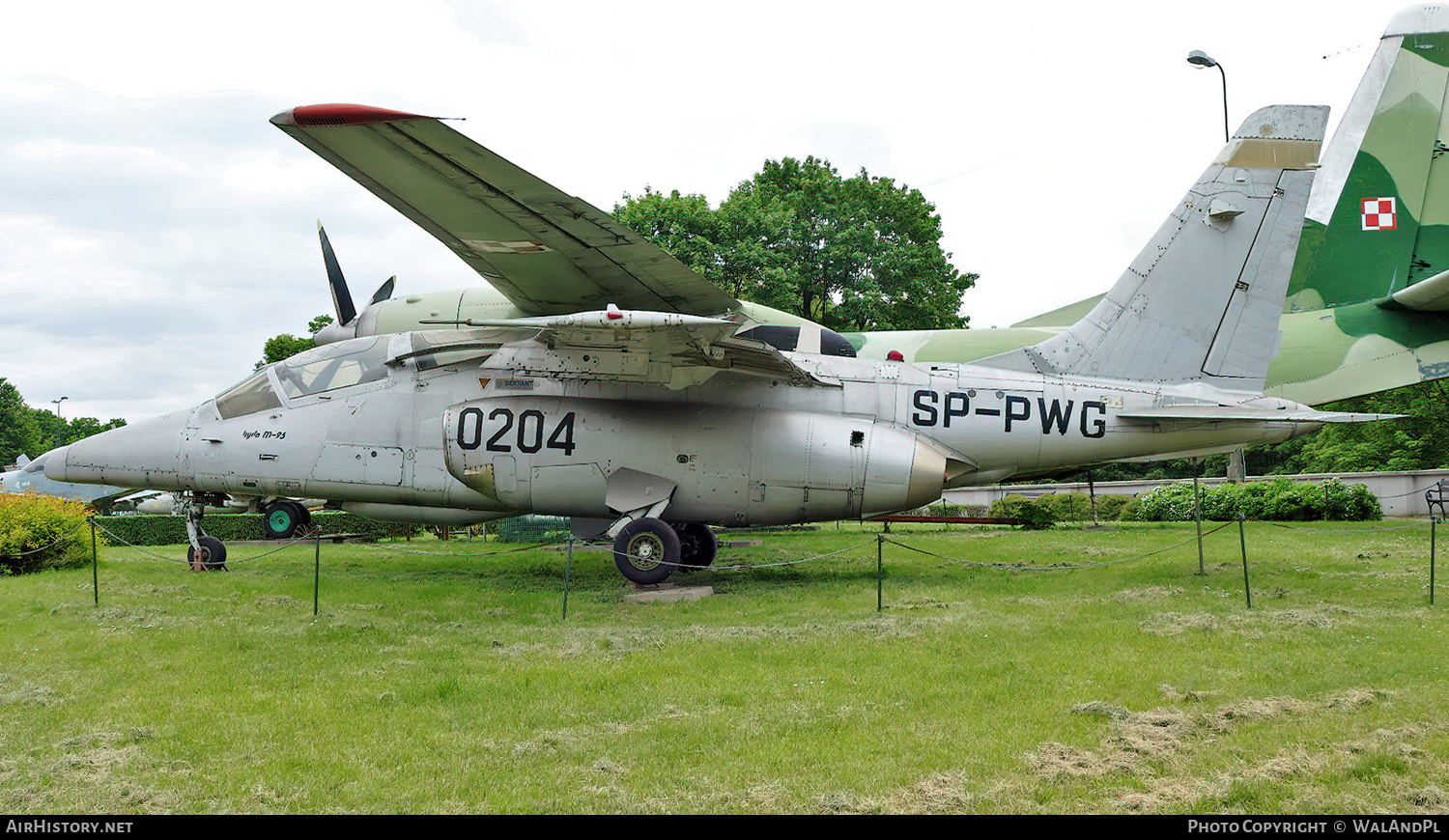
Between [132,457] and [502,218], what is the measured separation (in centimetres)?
695

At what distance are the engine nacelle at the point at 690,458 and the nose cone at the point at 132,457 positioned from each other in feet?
14.1

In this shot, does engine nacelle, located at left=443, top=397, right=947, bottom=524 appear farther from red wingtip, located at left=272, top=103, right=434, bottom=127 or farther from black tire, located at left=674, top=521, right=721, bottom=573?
red wingtip, located at left=272, top=103, right=434, bottom=127

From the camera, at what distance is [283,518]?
14797 mm

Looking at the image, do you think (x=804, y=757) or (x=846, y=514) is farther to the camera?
(x=846, y=514)

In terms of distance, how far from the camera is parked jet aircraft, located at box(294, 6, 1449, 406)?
1363cm

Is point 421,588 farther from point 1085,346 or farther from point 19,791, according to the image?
point 1085,346

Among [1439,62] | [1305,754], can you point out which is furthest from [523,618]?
[1439,62]

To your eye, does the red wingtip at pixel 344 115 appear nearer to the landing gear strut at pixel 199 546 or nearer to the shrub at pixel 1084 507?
the landing gear strut at pixel 199 546

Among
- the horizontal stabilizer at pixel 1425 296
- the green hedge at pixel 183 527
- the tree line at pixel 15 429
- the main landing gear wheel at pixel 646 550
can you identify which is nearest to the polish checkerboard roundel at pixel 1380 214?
the horizontal stabilizer at pixel 1425 296

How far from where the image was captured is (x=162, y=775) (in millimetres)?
4383

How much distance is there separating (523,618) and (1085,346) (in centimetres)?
771

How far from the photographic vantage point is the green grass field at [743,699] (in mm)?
4160

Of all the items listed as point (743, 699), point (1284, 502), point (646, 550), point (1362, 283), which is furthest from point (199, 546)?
point (1284, 502)

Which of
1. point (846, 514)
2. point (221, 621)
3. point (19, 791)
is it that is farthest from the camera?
point (846, 514)
